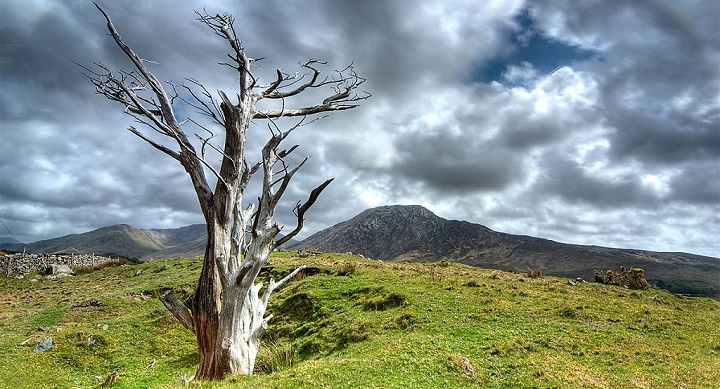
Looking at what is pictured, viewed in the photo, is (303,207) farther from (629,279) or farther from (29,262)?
(29,262)

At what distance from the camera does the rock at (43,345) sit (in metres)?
18.5

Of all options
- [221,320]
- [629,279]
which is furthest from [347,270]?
[629,279]

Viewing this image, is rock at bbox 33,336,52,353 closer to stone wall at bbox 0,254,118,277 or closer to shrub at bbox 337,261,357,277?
shrub at bbox 337,261,357,277

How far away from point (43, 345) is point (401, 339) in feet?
57.8

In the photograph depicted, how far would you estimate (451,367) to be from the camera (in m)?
11.3

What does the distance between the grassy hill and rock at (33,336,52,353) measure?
280 mm

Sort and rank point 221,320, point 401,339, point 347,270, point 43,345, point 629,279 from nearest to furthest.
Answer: point 221,320 → point 401,339 → point 43,345 → point 347,270 → point 629,279

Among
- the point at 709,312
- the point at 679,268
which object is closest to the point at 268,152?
the point at 709,312

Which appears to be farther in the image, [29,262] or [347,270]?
[29,262]

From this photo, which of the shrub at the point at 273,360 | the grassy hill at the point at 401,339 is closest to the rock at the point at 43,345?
the grassy hill at the point at 401,339

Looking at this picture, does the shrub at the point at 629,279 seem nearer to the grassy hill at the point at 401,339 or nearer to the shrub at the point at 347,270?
the grassy hill at the point at 401,339

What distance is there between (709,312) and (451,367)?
20909 millimetres

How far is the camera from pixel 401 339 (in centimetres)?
1416

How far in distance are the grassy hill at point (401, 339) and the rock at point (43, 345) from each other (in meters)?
0.28
